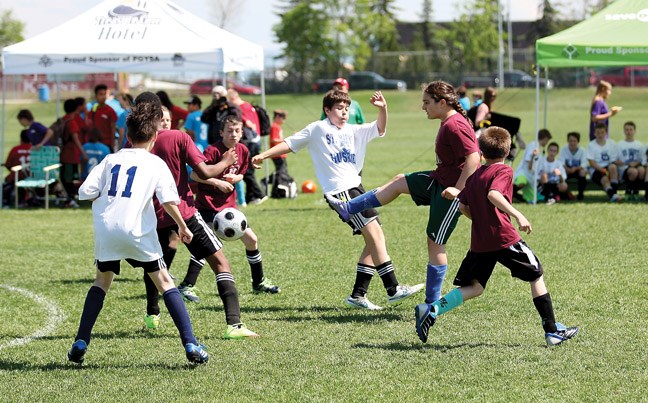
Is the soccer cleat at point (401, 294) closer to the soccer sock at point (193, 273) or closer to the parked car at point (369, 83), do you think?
the soccer sock at point (193, 273)

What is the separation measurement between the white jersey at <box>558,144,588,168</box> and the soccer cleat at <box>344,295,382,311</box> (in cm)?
905

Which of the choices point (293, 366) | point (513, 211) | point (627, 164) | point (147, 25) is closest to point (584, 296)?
point (513, 211)

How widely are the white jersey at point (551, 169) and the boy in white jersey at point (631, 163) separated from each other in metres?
0.92

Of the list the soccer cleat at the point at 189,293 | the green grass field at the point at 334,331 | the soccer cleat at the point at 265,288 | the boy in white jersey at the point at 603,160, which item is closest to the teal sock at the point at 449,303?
the green grass field at the point at 334,331

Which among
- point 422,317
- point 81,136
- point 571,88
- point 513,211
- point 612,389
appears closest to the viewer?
point 612,389

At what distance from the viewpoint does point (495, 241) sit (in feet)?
22.1

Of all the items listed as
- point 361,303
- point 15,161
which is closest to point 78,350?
point 361,303

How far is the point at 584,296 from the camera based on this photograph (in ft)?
28.2

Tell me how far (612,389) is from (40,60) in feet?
44.8

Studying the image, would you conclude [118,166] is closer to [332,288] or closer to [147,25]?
[332,288]

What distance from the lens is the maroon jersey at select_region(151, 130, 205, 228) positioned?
7477mm

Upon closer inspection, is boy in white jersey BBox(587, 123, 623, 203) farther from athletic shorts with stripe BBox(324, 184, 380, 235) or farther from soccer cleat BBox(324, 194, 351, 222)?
soccer cleat BBox(324, 194, 351, 222)

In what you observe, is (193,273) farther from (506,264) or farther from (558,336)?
(558,336)

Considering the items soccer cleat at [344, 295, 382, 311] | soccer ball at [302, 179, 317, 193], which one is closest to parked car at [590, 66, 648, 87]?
soccer ball at [302, 179, 317, 193]
